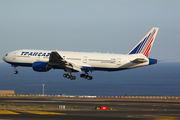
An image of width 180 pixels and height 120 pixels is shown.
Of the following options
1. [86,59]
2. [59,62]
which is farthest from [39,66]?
[86,59]

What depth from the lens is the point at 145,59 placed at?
6234cm

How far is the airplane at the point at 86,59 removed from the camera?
63.6m

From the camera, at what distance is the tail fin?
216ft

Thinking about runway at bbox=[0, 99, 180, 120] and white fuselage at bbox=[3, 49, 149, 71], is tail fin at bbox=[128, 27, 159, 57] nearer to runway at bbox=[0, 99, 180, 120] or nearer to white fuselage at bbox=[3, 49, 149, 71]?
white fuselage at bbox=[3, 49, 149, 71]

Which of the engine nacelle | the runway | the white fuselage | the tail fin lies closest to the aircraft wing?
the white fuselage

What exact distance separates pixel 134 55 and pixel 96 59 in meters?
8.07

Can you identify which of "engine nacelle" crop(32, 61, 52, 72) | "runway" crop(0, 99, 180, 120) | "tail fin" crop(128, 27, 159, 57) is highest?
"tail fin" crop(128, 27, 159, 57)

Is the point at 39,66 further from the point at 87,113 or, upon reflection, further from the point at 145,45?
the point at 87,113

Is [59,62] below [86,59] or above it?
below

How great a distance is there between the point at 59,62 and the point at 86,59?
551 centimetres

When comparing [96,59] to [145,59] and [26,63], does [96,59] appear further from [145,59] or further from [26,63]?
[26,63]

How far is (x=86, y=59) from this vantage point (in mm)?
64750

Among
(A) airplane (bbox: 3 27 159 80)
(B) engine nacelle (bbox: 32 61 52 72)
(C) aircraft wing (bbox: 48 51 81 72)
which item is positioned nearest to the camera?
(C) aircraft wing (bbox: 48 51 81 72)

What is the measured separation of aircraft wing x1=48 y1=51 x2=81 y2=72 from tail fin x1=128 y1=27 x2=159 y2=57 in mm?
12272
